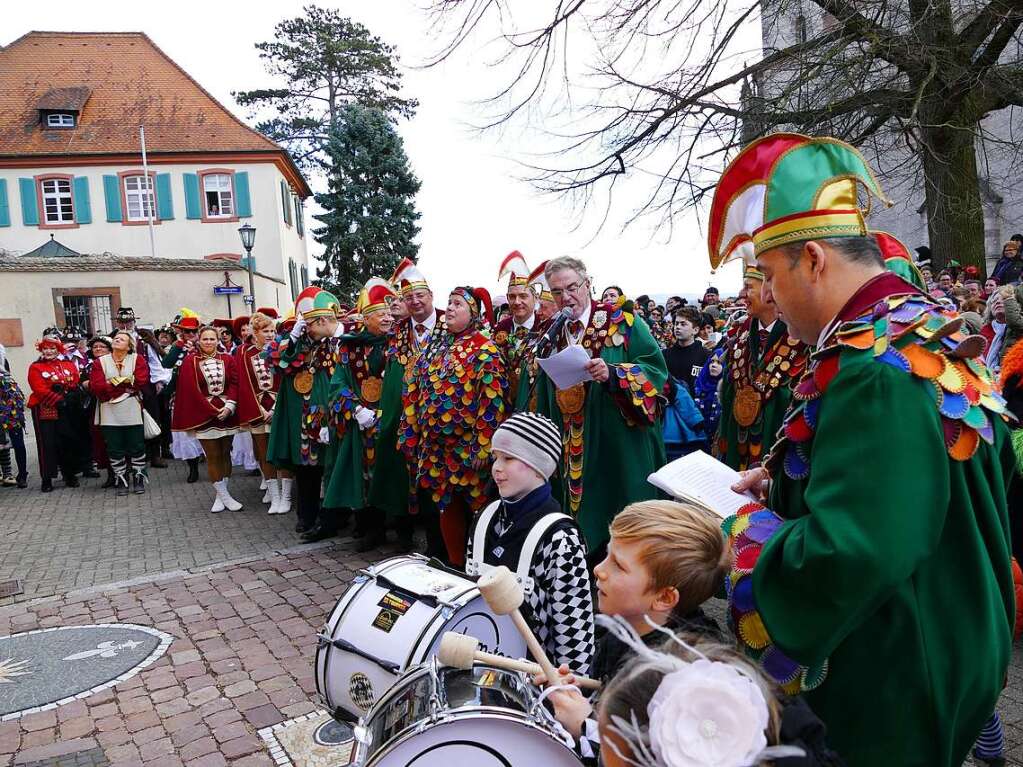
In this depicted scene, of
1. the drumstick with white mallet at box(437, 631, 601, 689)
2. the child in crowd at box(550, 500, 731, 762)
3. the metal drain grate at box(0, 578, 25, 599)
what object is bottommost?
the metal drain grate at box(0, 578, 25, 599)

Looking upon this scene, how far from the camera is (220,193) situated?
32906mm

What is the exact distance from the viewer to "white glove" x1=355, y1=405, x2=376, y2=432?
6.59m

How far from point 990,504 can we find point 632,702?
88 cm

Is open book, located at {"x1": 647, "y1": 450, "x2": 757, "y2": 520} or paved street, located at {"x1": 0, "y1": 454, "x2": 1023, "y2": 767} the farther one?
paved street, located at {"x1": 0, "y1": 454, "x2": 1023, "y2": 767}

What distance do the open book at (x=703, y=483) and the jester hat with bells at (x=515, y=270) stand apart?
545cm

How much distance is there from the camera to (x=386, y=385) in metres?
6.60

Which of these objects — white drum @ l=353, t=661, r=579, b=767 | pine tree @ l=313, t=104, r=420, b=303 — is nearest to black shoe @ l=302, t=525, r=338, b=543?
white drum @ l=353, t=661, r=579, b=767

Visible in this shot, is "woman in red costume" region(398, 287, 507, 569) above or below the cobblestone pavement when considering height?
above

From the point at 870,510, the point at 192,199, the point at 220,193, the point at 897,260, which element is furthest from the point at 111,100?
the point at 870,510

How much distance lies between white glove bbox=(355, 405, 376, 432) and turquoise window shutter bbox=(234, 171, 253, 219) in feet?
94.0

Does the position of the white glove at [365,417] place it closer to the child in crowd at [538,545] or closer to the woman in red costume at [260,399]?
the woman in red costume at [260,399]

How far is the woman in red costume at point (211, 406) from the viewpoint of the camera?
9.02 m

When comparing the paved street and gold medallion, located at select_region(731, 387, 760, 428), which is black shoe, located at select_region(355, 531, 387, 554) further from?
gold medallion, located at select_region(731, 387, 760, 428)

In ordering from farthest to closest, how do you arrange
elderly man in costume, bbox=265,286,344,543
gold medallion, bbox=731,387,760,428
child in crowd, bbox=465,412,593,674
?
elderly man in costume, bbox=265,286,344,543, gold medallion, bbox=731,387,760,428, child in crowd, bbox=465,412,593,674
